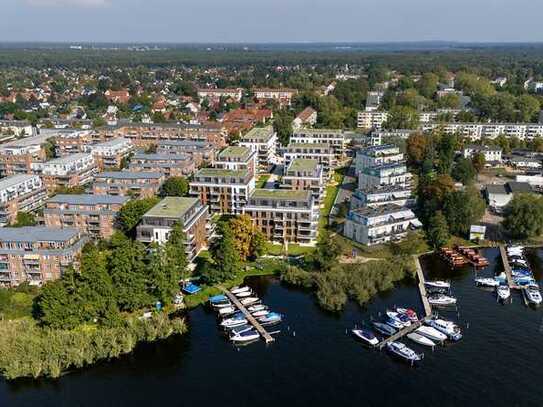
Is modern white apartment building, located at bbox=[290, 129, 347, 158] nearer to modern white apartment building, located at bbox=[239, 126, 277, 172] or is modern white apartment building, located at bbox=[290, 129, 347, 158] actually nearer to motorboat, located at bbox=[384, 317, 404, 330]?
modern white apartment building, located at bbox=[239, 126, 277, 172]

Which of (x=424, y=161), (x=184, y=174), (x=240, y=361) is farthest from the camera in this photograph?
(x=424, y=161)

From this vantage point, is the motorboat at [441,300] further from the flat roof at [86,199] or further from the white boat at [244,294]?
the flat roof at [86,199]

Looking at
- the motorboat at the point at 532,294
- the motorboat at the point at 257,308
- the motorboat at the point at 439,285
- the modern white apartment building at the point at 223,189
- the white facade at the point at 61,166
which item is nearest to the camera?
the motorboat at the point at 257,308

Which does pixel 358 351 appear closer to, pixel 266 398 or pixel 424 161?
pixel 266 398

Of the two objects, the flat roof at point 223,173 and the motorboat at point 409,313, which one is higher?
the flat roof at point 223,173

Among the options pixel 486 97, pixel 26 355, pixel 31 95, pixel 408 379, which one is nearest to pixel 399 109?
pixel 486 97

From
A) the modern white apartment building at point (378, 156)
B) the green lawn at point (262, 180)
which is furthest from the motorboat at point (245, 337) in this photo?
the modern white apartment building at point (378, 156)

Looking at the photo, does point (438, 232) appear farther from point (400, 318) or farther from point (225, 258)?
point (225, 258)

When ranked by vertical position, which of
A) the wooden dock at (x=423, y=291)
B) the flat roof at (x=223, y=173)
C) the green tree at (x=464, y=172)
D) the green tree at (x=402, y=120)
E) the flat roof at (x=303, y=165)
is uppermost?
the green tree at (x=402, y=120)
